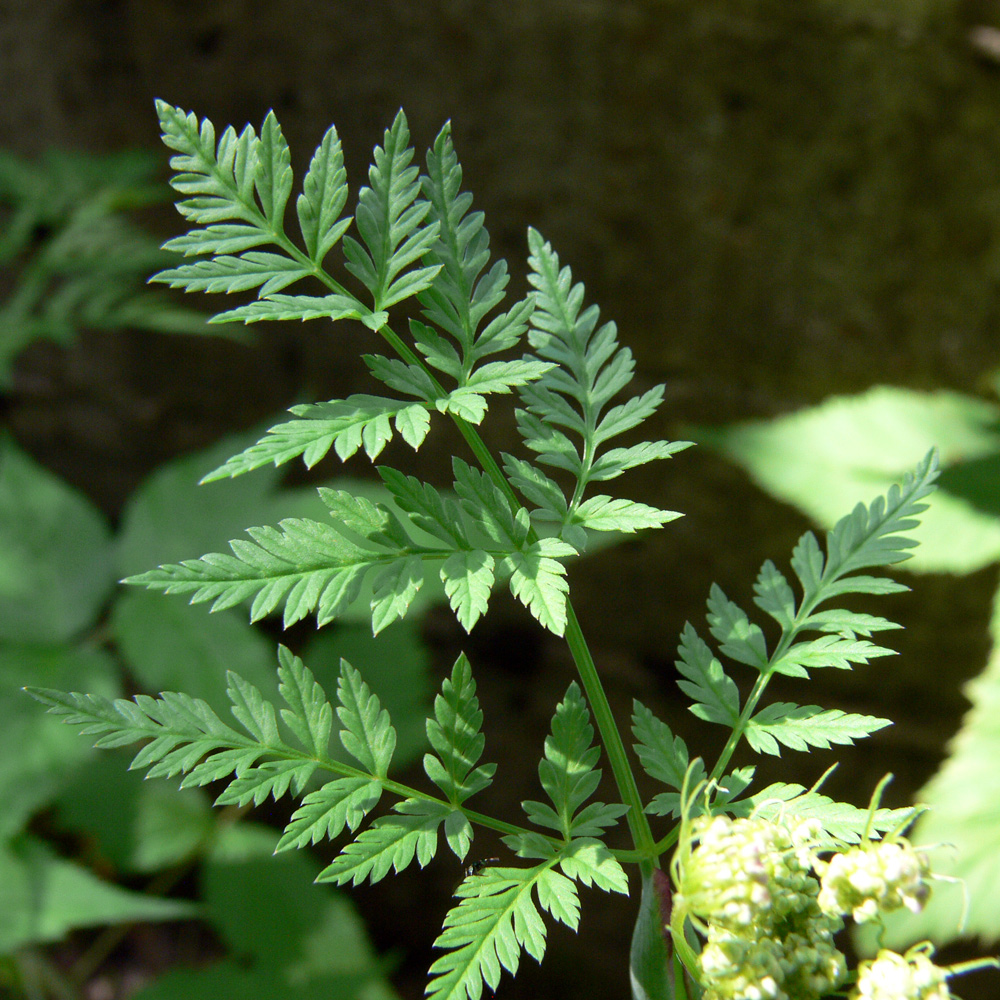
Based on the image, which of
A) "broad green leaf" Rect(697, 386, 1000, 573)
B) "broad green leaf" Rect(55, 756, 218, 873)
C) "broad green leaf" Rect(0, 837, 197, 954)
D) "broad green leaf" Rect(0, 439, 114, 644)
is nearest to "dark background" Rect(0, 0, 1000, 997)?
"broad green leaf" Rect(697, 386, 1000, 573)

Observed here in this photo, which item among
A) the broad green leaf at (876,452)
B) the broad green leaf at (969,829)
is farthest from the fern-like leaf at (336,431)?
the broad green leaf at (876,452)

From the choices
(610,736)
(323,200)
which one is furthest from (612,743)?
(323,200)

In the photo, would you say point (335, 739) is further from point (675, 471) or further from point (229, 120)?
point (229, 120)

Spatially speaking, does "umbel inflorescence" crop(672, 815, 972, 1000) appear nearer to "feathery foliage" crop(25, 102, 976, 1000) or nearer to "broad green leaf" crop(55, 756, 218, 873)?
"feathery foliage" crop(25, 102, 976, 1000)

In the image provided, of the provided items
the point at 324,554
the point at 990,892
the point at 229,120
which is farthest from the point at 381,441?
the point at 229,120

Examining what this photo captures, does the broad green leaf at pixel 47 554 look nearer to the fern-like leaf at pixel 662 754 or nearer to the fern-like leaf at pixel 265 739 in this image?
the fern-like leaf at pixel 265 739

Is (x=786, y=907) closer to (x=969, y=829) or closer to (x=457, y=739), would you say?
(x=457, y=739)
